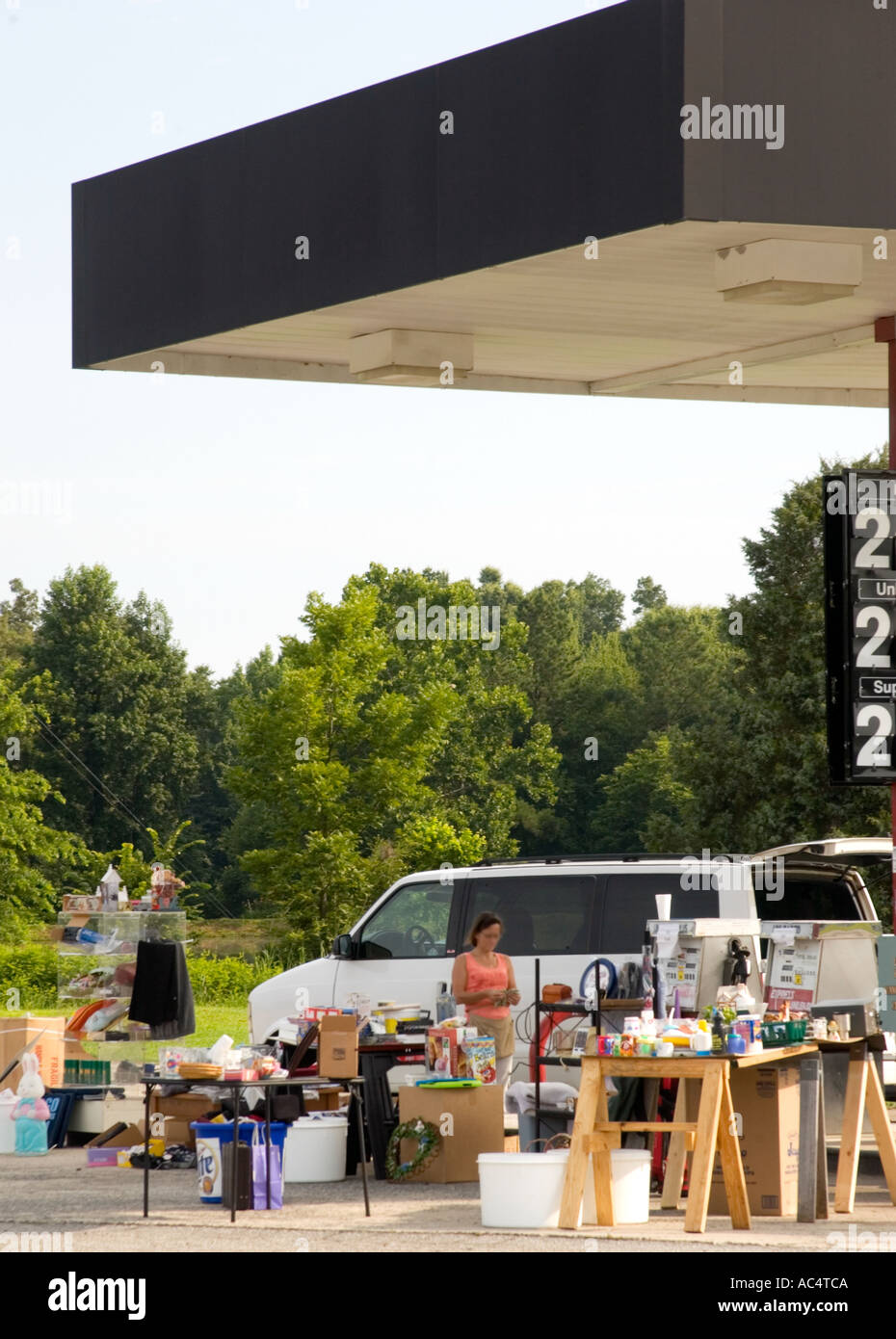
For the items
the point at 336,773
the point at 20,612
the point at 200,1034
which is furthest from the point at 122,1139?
the point at 20,612

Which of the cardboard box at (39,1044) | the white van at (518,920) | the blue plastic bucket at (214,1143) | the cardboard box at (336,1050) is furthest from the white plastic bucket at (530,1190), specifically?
the cardboard box at (39,1044)

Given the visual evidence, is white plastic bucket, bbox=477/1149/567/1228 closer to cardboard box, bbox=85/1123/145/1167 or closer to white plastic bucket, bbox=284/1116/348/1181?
white plastic bucket, bbox=284/1116/348/1181

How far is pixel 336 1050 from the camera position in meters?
12.1

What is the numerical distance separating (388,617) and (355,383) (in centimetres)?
5260

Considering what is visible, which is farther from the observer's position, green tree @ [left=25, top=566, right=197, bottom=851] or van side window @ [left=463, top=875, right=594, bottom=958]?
green tree @ [left=25, top=566, right=197, bottom=851]

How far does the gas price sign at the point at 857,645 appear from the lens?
1169 cm

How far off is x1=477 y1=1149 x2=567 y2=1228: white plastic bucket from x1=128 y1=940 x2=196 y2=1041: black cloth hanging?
18.6 feet

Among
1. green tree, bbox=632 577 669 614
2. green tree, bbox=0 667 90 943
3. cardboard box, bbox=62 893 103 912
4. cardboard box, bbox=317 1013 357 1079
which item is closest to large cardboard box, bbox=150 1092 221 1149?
cardboard box, bbox=317 1013 357 1079

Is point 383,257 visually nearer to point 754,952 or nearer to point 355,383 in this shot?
point 355,383

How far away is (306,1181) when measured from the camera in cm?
1248

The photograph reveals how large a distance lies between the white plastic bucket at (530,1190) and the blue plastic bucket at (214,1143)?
1.81 m

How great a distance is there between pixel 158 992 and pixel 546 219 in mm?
7342

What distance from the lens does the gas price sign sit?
38.3 ft

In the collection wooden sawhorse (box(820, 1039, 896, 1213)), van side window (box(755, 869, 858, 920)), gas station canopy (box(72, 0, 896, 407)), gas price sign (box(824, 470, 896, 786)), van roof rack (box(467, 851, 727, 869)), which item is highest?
gas station canopy (box(72, 0, 896, 407))
